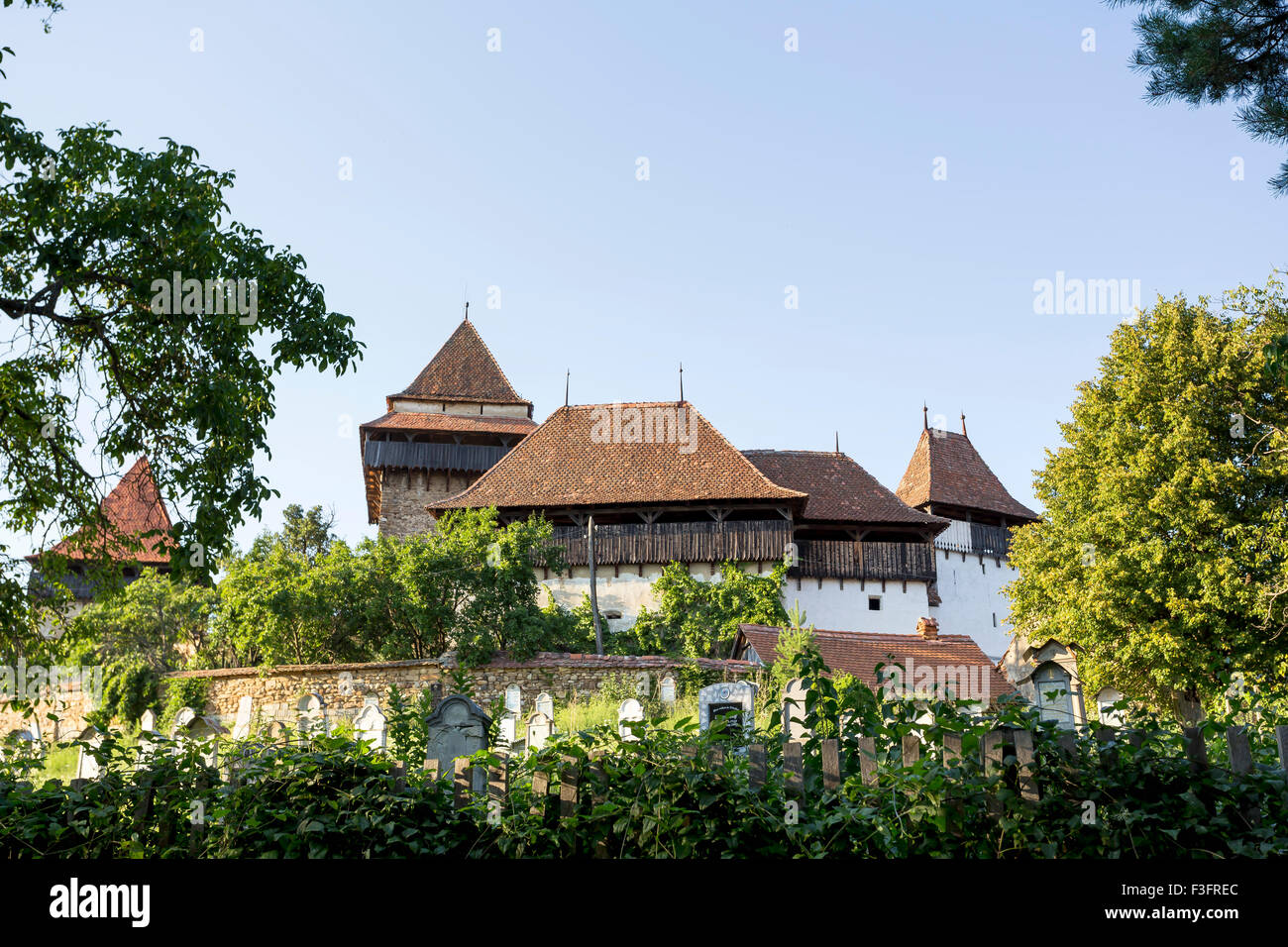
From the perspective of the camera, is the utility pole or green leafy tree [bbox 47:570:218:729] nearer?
green leafy tree [bbox 47:570:218:729]

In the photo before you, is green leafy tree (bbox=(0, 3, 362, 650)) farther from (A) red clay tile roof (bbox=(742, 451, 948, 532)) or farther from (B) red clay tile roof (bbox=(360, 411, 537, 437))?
(B) red clay tile roof (bbox=(360, 411, 537, 437))

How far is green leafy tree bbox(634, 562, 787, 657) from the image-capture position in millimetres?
25078

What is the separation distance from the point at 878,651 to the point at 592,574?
7734mm

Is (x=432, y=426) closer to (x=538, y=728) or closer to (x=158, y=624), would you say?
(x=158, y=624)

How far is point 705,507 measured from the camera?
28.3 metres

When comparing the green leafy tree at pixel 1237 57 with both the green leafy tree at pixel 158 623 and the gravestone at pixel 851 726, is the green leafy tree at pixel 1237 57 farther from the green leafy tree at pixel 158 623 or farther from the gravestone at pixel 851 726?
the green leafy tree at pixel 158 623

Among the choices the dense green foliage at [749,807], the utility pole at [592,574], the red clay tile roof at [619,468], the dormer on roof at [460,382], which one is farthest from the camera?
the dormer on roof at [460,382]

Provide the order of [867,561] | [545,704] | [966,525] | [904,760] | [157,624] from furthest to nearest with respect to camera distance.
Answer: [966,525] → [867,561] → [157,624] → [545,704] → [904,760]

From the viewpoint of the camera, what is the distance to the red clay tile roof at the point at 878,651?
61.5ft

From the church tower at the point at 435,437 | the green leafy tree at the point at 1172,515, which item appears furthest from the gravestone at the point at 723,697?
the church tower at the point at 435,437

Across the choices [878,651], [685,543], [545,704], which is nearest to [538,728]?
[545,704]

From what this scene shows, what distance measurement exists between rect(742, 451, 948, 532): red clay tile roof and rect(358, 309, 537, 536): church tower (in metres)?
8.59
